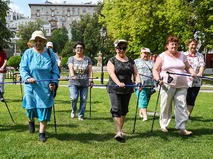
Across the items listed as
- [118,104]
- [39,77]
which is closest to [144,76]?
[118,104]

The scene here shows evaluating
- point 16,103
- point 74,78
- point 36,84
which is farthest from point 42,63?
point 16,103

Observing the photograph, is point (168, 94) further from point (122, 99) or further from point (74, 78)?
point (74, 78)

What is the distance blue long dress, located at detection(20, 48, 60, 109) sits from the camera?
588 centimetres

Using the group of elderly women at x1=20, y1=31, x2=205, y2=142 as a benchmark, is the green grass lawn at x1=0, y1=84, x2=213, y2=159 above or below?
below

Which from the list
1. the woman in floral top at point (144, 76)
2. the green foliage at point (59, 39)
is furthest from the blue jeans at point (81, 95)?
the green foliage at point (59, 39)

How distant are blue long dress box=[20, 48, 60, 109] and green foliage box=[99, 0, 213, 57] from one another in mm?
19299

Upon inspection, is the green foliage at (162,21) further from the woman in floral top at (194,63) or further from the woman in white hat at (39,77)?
the woman in white hat at (39,77)

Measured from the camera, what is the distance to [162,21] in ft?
84.9

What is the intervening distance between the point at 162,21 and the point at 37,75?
69.7 feet

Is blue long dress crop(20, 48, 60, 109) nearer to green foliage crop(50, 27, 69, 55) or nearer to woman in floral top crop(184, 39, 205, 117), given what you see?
woman in floral top crop(184, 39, 205, 117)

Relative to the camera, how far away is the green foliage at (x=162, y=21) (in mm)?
24469

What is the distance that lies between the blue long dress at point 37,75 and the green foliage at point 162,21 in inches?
760

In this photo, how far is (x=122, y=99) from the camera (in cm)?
636

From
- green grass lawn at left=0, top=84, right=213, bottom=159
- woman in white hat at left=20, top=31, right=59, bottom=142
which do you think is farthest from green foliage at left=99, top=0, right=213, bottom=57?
woman in white hat at left=20, top=31, right=59, bottom=142
